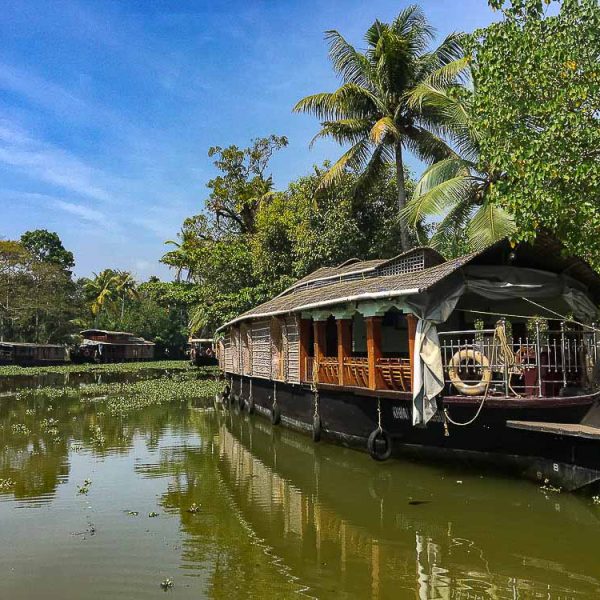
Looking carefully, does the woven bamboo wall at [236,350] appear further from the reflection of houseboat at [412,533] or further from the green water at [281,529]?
the reflection of houseboat at [412,533]

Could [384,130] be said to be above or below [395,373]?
above

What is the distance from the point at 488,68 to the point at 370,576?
798 centimetres

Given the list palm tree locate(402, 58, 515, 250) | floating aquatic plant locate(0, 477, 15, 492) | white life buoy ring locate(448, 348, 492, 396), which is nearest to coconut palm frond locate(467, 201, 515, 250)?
palm tree locate(402, 58, 515, 250)

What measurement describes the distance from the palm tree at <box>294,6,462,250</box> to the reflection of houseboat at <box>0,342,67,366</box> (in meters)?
34.9

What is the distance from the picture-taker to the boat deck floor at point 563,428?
23.6 feet

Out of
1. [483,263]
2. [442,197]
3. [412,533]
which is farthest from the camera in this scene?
[442,197]

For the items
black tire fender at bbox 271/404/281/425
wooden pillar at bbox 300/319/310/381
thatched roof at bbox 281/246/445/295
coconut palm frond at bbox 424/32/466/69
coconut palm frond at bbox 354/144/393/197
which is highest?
coconut palm frond at bbox 424/32/466/69

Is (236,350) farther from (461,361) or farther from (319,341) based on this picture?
(461,361)

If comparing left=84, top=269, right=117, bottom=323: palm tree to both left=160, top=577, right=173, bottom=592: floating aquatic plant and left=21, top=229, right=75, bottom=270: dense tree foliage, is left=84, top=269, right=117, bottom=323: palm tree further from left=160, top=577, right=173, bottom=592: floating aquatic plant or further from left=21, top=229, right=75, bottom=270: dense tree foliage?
left=160, top=577, right=173, bottom=592: floating aquatic plant

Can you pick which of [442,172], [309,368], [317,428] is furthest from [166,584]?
[442,172]

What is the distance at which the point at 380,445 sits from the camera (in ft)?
33.1

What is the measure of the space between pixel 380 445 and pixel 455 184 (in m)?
8.22

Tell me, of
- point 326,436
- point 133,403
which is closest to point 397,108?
point 326,436

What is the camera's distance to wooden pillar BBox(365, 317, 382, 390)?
10.0 metres
